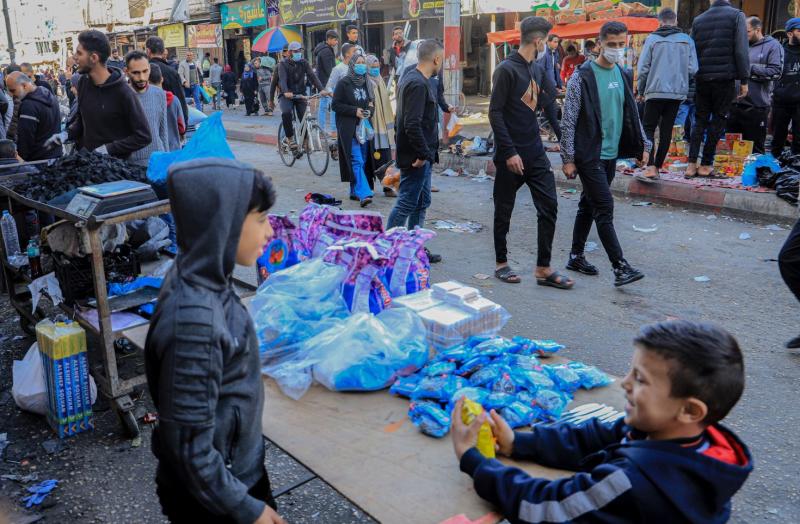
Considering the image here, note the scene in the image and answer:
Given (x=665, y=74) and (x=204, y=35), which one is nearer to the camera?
(x=665, y=74)

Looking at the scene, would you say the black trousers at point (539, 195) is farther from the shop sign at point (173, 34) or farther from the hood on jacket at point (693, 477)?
the shop sign at point (173, 34)

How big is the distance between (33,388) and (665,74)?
24.5 ft

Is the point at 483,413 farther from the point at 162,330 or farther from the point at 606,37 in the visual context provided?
the point at 606,37

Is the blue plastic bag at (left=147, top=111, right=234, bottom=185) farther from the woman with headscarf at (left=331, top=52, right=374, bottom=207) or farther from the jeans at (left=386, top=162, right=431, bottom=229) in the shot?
the woman with headscarf at (left=331, top=52, right=374, bottom=207)

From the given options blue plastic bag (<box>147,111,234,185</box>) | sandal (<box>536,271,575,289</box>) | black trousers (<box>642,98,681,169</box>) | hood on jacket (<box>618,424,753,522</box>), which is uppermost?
blue plastic bag (<box>147,111,234,185</box>)

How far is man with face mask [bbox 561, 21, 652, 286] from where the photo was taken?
5.43 metres

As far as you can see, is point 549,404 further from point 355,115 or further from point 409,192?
point 355,115

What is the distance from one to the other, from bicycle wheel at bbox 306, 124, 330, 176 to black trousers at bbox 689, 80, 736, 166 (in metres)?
5.47

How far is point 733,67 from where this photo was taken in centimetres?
827

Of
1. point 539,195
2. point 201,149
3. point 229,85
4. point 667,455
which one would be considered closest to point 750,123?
point 539,195

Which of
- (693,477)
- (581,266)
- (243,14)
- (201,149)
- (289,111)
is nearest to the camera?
(693,477)

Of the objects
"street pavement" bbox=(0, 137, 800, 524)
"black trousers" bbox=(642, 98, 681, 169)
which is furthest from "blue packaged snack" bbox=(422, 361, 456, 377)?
"black trousers" bbox=(642, 98, 681, 169)


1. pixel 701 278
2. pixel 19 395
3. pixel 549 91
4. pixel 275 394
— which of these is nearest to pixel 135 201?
A: pixel 19 395

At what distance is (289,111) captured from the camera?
39.1 ft
